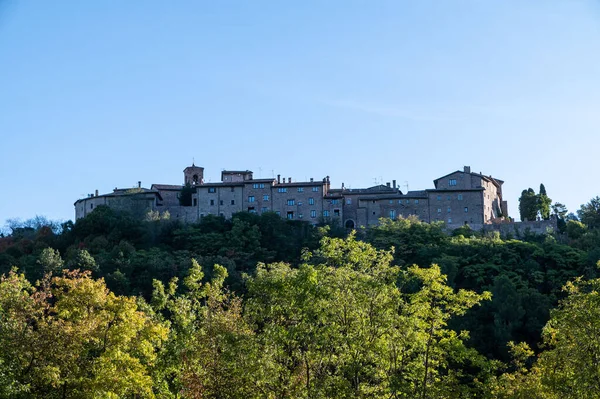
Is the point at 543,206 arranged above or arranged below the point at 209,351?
above

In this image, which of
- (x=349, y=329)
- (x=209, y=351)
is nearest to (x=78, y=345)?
(x=209, y=351)

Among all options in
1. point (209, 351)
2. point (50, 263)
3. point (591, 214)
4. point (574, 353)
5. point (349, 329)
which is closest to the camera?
point (574, 353)

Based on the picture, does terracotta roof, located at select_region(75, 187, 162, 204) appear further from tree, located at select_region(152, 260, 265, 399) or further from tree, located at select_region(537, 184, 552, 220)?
tree, located at select_region(152, 260, 265, 399)

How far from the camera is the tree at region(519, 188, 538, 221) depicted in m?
95.3

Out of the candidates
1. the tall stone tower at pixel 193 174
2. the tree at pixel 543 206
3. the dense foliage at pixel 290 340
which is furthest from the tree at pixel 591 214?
the dense foliage at pixel 290 340

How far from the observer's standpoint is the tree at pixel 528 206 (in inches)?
3752

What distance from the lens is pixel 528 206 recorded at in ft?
314

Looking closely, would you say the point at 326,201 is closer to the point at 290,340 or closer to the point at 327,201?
the point at 327,201

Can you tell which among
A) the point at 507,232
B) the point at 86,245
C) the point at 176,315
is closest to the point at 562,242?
the point at 507,232

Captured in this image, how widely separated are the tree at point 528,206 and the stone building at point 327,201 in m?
3.24

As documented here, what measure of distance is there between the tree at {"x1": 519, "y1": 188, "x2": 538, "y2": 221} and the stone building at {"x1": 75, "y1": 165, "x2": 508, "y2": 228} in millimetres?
3241

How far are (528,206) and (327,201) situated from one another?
2188 centimetres

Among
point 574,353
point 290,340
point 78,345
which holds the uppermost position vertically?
point 290,340

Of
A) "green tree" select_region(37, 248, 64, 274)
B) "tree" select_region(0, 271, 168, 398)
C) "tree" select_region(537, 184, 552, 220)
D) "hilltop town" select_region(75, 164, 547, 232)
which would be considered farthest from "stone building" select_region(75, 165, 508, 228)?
"tree" select_region(0, 271, 168, 398)
